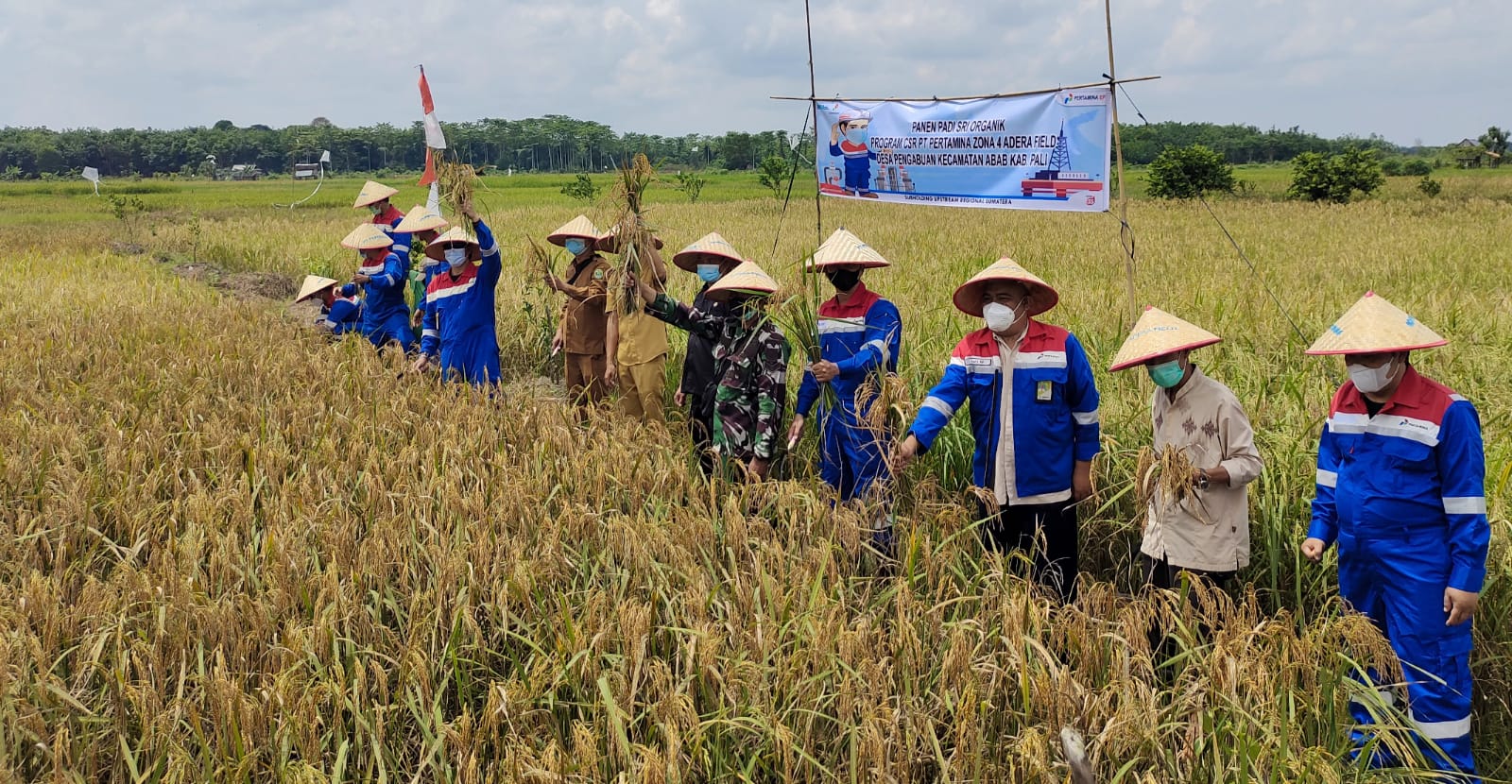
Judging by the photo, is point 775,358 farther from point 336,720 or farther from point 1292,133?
point 1292,133

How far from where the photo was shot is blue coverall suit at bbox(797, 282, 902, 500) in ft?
13.1

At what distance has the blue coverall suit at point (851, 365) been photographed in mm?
3988

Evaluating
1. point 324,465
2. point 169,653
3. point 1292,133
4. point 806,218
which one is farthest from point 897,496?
point 1292,133

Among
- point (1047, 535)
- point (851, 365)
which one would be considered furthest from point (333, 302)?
point (1047, 535)

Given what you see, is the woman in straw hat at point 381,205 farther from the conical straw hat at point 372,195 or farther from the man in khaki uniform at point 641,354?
the man in khaki uniform at point 641,354

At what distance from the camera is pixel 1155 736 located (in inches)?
84.8

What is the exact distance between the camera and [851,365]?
395cm

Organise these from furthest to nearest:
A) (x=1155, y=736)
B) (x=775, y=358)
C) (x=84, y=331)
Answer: (x=84, y=331), (x=775, y=358), (x=1155, y=736)

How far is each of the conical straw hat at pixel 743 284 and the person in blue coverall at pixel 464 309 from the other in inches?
89.6

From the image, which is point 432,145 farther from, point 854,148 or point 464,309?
point 854,148

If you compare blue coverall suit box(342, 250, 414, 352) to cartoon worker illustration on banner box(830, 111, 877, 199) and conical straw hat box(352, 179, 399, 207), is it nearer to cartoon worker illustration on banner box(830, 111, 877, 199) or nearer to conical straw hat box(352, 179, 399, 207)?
conical straw hat box(352, 179, 399, 207)

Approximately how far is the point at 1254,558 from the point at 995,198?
2.20 metres

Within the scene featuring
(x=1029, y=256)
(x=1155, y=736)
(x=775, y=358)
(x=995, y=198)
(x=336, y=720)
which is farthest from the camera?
(x=1029, y=256)

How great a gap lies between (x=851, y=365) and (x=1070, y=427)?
2.98 ft
